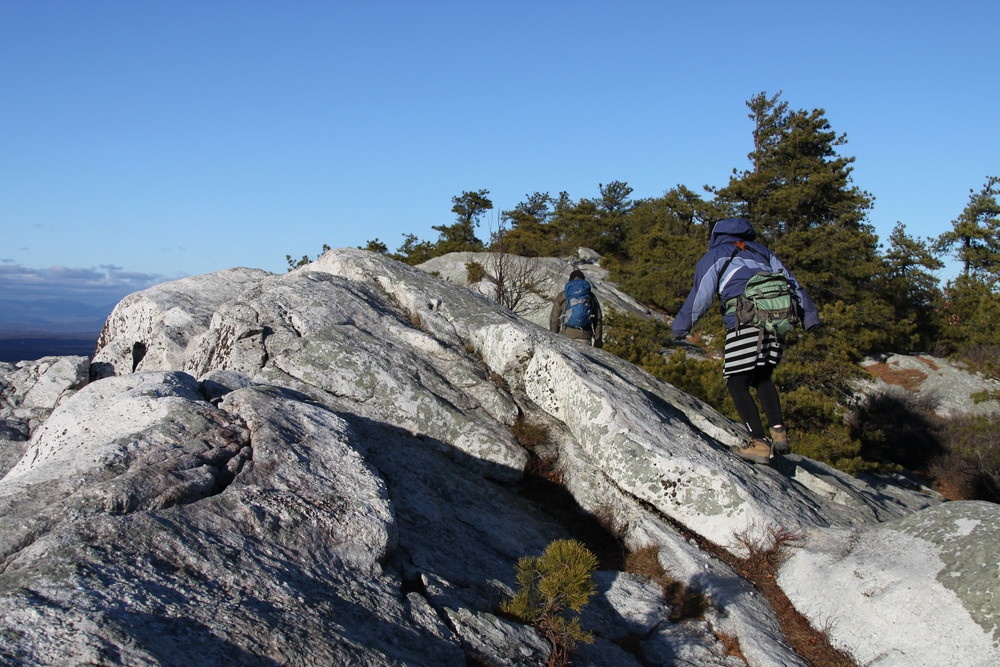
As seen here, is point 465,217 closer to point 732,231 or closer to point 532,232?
point 532,232

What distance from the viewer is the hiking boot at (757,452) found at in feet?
25.1

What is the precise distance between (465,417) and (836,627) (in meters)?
3.81

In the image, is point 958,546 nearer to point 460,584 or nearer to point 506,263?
point 460,584

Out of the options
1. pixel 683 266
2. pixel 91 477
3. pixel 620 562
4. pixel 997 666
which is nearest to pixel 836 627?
pixel 997 666

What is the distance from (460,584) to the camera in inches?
189

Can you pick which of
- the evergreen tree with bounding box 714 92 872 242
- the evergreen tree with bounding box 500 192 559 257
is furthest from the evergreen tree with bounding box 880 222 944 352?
the evergreen tree with bounding box 500 192 559 257

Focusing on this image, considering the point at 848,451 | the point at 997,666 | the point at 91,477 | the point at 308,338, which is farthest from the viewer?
the point at 848,451

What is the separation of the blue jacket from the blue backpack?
13.4 feet

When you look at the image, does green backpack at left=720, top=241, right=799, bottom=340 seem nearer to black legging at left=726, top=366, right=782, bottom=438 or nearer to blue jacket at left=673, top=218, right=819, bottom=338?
blue jacket at left=673, top=218, right=819, bottom=338

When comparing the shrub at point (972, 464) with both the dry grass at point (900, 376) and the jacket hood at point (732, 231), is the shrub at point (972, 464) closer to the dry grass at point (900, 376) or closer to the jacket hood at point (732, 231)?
the dry grass at point (900, 376)

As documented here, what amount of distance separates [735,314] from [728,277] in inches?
15.9

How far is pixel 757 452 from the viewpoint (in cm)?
772

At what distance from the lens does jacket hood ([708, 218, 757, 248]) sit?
24.3ft

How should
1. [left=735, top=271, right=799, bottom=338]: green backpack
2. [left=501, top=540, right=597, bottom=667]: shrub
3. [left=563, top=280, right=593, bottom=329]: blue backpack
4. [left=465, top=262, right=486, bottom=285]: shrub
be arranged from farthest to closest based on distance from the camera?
[left=465, top=262, right=486, bottom=285]: shrub < [left=563, top=280, right=593, bottom=329]: blue backpack < [left=735, top=271, right=799, bottom=338]: green backpack < [left=501, top=540, right=597, bottom=667]: shrub
